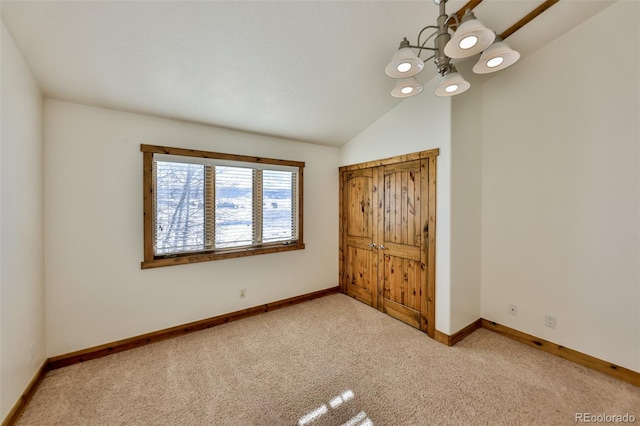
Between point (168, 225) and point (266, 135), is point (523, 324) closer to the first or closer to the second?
point (266, 135)

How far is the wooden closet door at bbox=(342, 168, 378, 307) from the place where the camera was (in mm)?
3523

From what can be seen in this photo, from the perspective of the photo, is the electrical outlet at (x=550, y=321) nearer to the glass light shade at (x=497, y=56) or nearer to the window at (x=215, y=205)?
the glass light shade at (x=497, y=56)

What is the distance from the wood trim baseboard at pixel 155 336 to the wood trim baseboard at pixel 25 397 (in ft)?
0.33

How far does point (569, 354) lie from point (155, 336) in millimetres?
4084

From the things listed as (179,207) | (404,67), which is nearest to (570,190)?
(404,67)

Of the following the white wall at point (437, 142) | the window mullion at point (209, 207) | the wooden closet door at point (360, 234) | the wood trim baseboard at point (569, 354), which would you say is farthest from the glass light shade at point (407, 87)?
the wood trim baseboard at point (569, 354)

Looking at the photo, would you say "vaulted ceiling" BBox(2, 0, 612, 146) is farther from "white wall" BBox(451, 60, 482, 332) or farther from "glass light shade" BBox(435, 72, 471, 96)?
"glass light shade" BBox(435, 72, 471, 96)

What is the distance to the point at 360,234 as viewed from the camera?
3.77 metres

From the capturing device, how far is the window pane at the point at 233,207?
3.07m

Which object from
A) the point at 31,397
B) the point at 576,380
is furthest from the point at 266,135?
the point at 576,380

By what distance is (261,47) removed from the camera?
2016 millimetres

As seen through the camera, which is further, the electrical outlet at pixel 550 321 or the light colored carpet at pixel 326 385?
the electrical outlet at pixel 550 321

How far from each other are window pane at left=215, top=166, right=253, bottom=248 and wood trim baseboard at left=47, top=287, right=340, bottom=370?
2.91 feet

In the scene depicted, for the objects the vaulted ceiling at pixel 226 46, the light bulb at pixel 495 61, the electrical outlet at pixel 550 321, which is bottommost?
the electrical outlet at pixel 550 321
